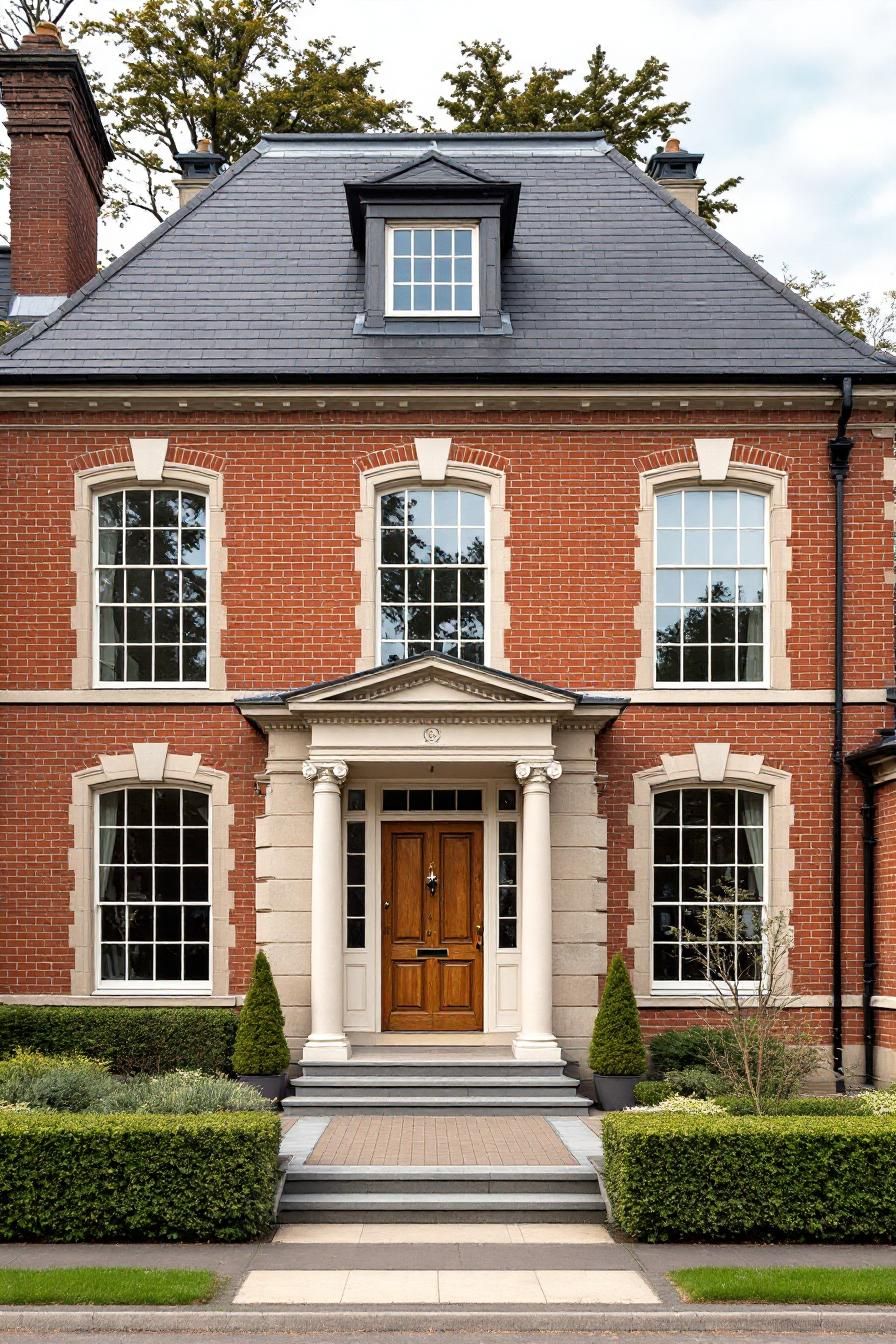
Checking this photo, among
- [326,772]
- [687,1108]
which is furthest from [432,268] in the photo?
[687,1108]

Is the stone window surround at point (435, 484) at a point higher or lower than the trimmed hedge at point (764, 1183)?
higher

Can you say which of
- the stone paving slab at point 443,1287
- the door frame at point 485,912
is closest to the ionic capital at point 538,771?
the door frame at point 485,912

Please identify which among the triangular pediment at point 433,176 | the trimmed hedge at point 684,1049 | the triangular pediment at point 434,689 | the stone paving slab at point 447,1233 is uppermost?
the triangular pediment at point 433,176

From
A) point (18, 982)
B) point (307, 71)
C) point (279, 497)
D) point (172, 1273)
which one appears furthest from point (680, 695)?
point (307, 71)

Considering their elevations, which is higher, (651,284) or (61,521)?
(651,284)

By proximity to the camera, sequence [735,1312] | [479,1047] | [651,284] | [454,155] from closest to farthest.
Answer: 1. [735,1312]
2. [479,1047]
3. [651,284]
4. [454,155]

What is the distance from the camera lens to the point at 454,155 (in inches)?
831

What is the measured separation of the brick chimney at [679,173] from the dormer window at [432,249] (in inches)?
178

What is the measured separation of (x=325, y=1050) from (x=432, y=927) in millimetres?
2164

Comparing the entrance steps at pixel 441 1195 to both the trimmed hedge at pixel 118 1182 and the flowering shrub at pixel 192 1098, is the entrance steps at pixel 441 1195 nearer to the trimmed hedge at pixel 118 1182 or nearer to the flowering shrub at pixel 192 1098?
the flowering shrub at pixel 192 1098

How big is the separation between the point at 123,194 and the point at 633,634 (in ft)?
63.4

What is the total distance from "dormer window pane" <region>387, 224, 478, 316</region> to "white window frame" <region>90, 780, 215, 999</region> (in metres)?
6.78

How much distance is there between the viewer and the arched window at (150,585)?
17.5 m

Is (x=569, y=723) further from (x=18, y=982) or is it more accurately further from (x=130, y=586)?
(x=18, y=982)
